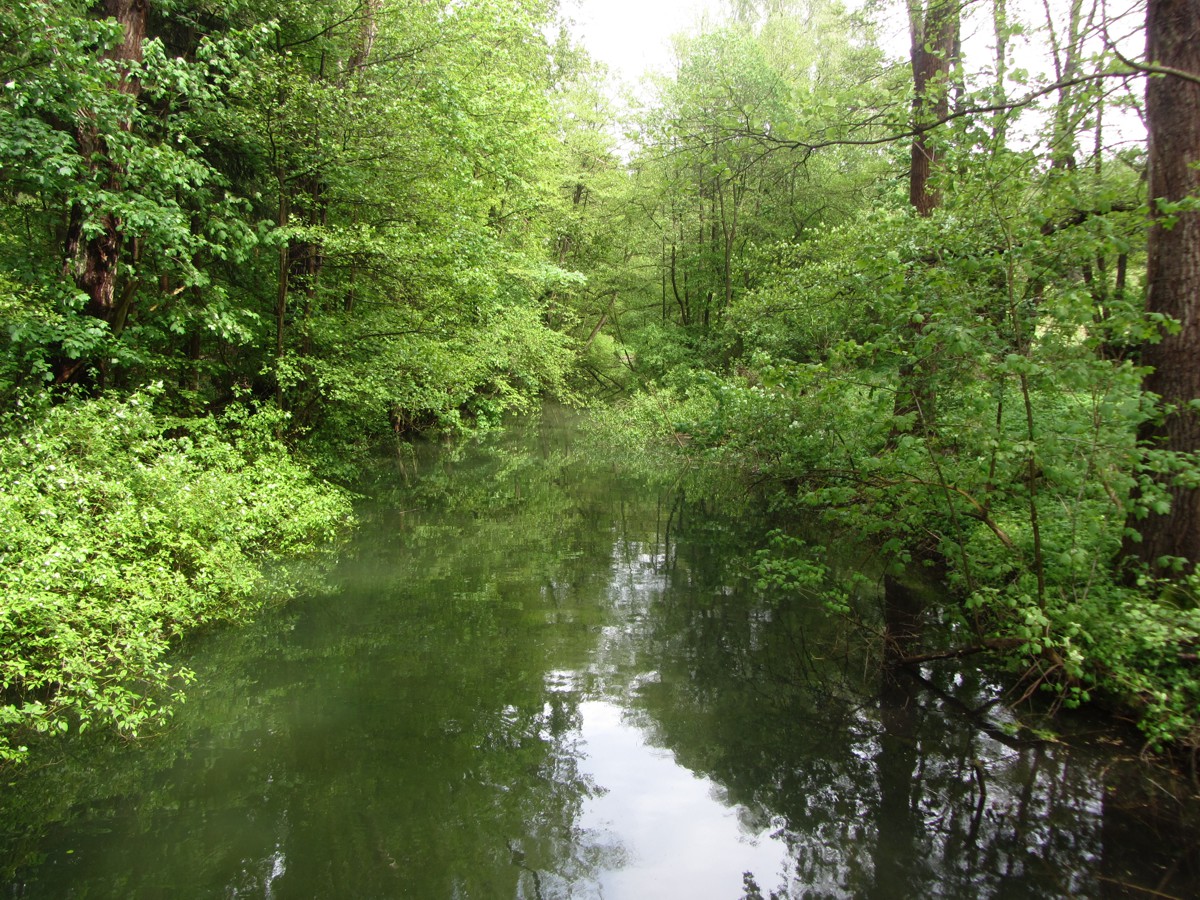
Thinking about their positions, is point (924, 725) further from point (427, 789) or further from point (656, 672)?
point (427, 789)

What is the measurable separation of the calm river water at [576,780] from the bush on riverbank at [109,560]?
1.31 feet

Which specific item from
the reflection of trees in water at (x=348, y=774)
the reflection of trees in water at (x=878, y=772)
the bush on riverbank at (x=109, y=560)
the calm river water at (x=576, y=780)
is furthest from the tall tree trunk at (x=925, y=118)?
the bush on riverbank at (x=109, y=560)

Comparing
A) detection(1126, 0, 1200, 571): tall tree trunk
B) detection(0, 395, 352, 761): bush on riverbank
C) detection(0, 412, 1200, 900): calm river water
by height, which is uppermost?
detection(1126, 0, 1200, 571): tall tree trunk

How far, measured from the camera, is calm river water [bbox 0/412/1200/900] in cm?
368

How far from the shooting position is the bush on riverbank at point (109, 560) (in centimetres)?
443

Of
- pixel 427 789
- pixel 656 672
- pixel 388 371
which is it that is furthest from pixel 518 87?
pixel 427 789

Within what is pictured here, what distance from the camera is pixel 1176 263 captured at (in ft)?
15.3

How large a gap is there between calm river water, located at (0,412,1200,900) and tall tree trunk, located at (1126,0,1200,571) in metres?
1.57

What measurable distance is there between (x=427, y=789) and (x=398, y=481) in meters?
10.4

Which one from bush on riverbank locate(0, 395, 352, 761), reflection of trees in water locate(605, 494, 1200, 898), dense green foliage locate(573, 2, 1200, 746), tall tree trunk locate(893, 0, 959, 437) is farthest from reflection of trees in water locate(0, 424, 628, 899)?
tall tree trunk locate(893, 0, 959, 437)

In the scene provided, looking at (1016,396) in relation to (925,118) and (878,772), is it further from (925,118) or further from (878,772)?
(878,772)

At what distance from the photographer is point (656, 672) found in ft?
19.9

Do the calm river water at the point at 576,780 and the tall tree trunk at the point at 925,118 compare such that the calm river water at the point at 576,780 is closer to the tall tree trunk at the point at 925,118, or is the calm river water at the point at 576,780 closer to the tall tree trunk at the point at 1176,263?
the tall tree trunk at the point at 1176,263

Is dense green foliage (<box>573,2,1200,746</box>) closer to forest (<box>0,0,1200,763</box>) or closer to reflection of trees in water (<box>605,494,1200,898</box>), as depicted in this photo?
forest (<box>0,0,1200,763</box>)
